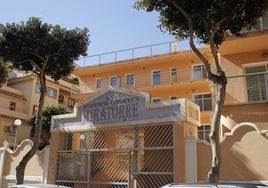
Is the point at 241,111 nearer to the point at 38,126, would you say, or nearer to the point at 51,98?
the point at 38,126

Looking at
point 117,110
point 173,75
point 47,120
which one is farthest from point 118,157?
point 47,120

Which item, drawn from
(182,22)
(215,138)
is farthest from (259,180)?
(182,22)

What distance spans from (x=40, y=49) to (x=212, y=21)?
26.9ft

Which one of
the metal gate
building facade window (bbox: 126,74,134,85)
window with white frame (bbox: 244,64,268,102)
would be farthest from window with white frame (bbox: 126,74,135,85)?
window with white frame (bbox: 244,64,268,102)

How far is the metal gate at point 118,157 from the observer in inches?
464

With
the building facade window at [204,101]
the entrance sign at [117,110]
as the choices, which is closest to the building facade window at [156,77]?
the building facade window at [204,101]

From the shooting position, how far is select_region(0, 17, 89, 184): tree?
14.0 metres

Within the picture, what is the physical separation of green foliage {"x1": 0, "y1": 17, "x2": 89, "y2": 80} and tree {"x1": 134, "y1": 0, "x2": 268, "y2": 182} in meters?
5.61

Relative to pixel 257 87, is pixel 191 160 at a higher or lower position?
lower

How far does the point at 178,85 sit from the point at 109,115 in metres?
15.9

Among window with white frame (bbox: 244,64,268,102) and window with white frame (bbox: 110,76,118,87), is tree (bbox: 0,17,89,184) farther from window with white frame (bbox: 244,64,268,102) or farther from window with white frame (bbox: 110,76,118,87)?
window with white frame (bbox: 110,76,118,87)

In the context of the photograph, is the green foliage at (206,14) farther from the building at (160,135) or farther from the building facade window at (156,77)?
the building facade window at (156,77)

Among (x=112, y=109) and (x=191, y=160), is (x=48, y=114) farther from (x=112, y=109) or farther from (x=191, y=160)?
(x=191, y=160)

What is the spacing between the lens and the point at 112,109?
1322 centimetres
